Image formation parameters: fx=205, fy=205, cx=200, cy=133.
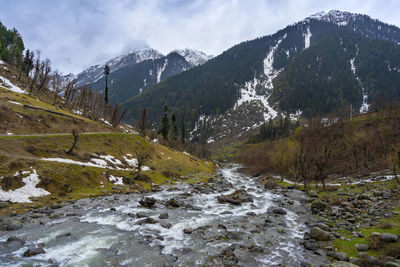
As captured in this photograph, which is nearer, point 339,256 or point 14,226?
A: point 339,256

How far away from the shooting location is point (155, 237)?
60.5 feet

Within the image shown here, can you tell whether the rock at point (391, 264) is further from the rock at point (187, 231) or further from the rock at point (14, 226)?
the rock at point (14, 226)

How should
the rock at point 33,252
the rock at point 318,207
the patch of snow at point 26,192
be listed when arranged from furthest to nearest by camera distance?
the rock at point 318,207, the patch of snow at point 26,192, the rock at point 33,252

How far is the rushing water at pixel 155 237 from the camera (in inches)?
565

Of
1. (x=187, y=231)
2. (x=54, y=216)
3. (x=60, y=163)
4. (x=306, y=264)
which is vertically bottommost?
(x=187, y=231)

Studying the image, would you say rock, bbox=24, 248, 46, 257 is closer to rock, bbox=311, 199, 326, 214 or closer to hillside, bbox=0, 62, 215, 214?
hillside, bbox=0, 62, 215, 214

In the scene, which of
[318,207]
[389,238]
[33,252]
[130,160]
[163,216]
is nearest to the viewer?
[33,252]

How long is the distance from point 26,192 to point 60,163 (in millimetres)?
9953

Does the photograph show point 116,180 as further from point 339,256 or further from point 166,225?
point 339,256

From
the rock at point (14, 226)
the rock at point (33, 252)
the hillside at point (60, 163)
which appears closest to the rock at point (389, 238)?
the rock at point (33, 252)

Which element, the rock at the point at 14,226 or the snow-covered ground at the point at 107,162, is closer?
the rock at the point at 14,226

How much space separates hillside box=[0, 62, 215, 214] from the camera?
2722 centimetres

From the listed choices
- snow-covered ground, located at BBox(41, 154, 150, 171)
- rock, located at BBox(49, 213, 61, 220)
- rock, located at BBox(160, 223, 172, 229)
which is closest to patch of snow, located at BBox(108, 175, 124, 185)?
snow-covered ground, located at BBox(41, 154, 150, 171)

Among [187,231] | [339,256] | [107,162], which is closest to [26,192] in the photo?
[107,162]
